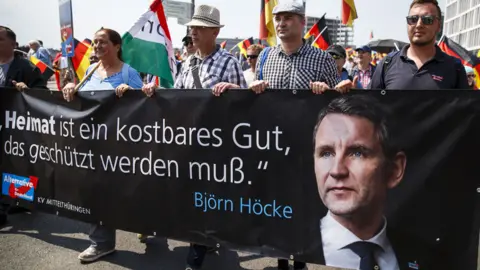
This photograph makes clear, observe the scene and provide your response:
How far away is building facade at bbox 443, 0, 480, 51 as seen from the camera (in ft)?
229

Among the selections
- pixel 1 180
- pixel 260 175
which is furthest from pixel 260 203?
pixel 1 180

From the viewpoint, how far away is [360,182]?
8.39 feet

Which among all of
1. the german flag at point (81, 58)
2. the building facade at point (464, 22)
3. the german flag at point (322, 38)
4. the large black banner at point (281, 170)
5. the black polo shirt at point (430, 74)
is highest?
the building facade at point (464, 22)

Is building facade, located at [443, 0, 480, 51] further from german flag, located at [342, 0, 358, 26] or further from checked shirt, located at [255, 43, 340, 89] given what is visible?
checked shirt, located at [255, 43, 340, 89]

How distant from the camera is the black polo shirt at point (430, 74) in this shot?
2.68 m

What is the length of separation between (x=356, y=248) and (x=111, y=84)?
243 cm

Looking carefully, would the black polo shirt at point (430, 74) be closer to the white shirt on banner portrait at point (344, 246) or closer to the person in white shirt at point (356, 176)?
the person in white shirt at point (356, 176)

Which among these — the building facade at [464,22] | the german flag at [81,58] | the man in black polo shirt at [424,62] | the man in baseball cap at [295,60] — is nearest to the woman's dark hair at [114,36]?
the man in baseball cap at [295,60]

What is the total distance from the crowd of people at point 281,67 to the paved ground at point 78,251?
133 mm

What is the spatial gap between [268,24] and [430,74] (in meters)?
5.91

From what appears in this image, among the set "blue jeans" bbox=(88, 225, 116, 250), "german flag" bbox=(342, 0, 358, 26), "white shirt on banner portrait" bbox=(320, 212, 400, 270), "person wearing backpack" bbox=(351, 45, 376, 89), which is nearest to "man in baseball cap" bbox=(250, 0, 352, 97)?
"white shirt on banner portrait" bbox=(320, 212, 400, 270)

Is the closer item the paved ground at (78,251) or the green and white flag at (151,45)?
the paved ground at (78,251)

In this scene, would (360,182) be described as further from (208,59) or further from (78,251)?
(78,251)

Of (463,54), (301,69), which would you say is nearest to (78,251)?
(301,69)
